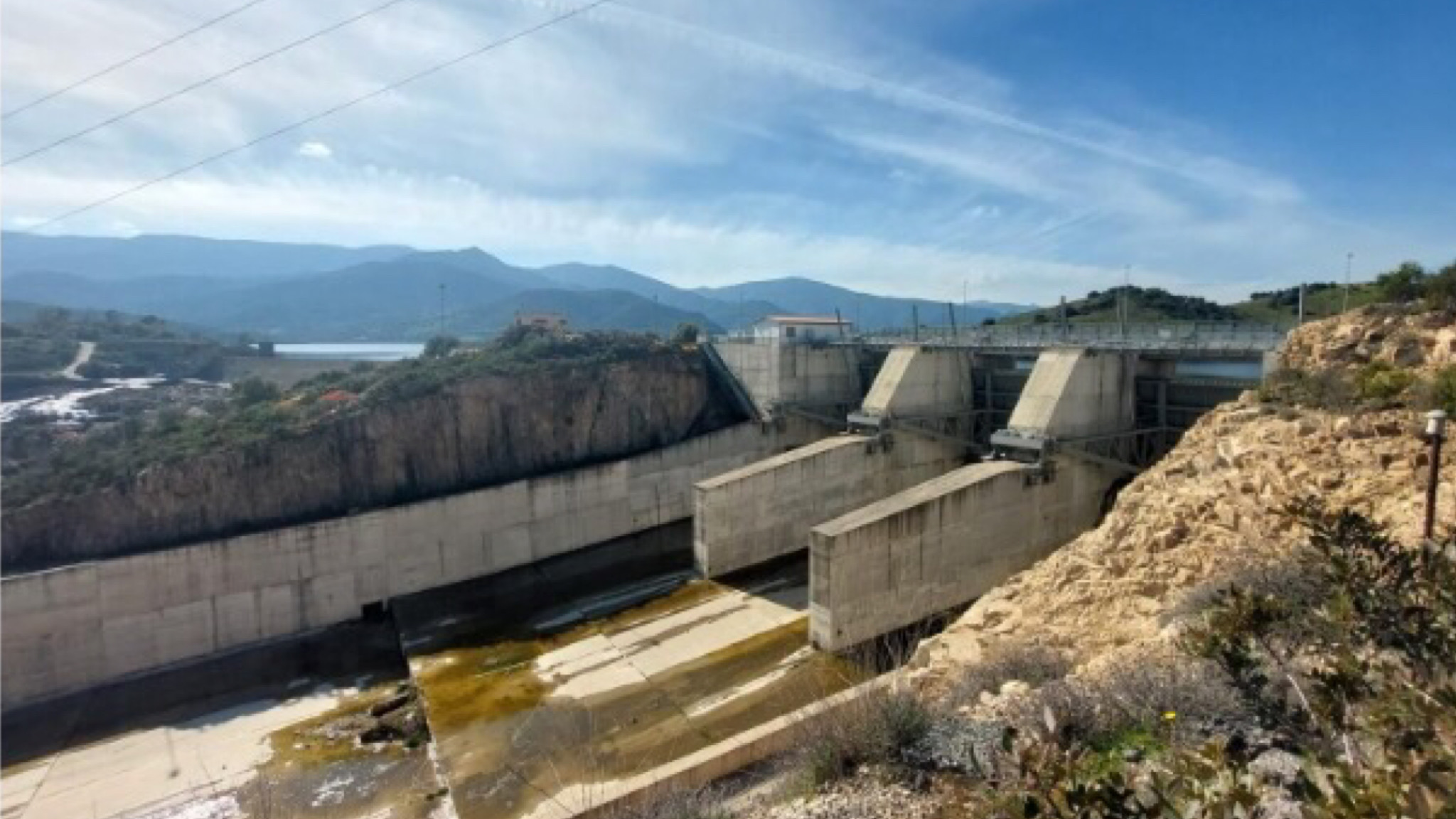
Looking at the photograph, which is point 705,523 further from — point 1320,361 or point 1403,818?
point 1403,818

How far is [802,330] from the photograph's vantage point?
32.4 metres

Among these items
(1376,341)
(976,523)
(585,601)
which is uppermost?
(1376,341)

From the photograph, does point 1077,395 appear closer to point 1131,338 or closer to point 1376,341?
point 1131,338

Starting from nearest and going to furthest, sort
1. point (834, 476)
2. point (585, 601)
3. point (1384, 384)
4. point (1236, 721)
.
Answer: point (1236, 721)
point (1384, 384)
point (585, 601)
point (834, 476)

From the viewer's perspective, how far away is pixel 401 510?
22.8 m

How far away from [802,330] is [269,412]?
20.0m

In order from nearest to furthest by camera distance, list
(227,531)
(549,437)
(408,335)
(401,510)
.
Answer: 1. (227,531)
2. (401,510)
3. (549,437)
4. (408,335)

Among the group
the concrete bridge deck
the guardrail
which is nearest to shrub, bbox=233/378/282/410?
the guardrail

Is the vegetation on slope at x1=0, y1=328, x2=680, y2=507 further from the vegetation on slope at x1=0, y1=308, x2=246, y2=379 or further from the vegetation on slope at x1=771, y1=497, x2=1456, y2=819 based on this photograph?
the vegetation on slope at x1=771, y1=497, x2=1456, y2=819

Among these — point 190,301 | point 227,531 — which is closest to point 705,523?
point 227,531

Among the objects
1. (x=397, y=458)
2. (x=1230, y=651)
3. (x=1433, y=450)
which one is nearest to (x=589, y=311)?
(x=397, y=458)

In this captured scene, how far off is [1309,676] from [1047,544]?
589 inches

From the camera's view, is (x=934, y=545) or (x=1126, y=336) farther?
(x=1126, y=336)

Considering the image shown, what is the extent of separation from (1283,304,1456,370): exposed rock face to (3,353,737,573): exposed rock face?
18219 millimetres
